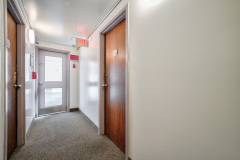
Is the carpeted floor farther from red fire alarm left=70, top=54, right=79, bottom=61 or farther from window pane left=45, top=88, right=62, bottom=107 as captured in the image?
red fire alarm left=70, top=54, right=79, bottom=61

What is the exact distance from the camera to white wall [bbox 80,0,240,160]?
0.60 m

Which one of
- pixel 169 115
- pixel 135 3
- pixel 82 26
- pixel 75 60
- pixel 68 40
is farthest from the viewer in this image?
pixel 75 60

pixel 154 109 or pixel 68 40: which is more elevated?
pixel 68 40

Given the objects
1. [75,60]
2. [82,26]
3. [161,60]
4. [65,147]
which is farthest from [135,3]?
[75,60]

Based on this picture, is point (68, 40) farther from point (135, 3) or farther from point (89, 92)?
point (135, 3)

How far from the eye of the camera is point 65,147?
1706 mm

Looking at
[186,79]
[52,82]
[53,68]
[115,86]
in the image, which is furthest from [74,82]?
[186,79]

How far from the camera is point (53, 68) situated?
3.34m

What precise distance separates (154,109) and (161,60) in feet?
1.66

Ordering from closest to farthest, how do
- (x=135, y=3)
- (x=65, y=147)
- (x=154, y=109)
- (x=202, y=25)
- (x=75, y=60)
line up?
(x=202, y=25) → (x=154, y=109) → (x=135, y=3) → (x=65, y=147) → (x=75, y=60)

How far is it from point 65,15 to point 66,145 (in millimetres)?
2380

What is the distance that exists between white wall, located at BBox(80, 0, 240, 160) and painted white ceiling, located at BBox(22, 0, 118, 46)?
809mm

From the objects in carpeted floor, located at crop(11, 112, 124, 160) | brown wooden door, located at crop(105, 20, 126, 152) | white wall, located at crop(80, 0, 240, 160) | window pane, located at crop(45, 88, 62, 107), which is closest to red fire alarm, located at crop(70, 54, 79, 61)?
window pane, located at crop(45, 88, 62, 107)

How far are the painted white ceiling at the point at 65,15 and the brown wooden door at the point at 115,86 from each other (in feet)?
1.36
